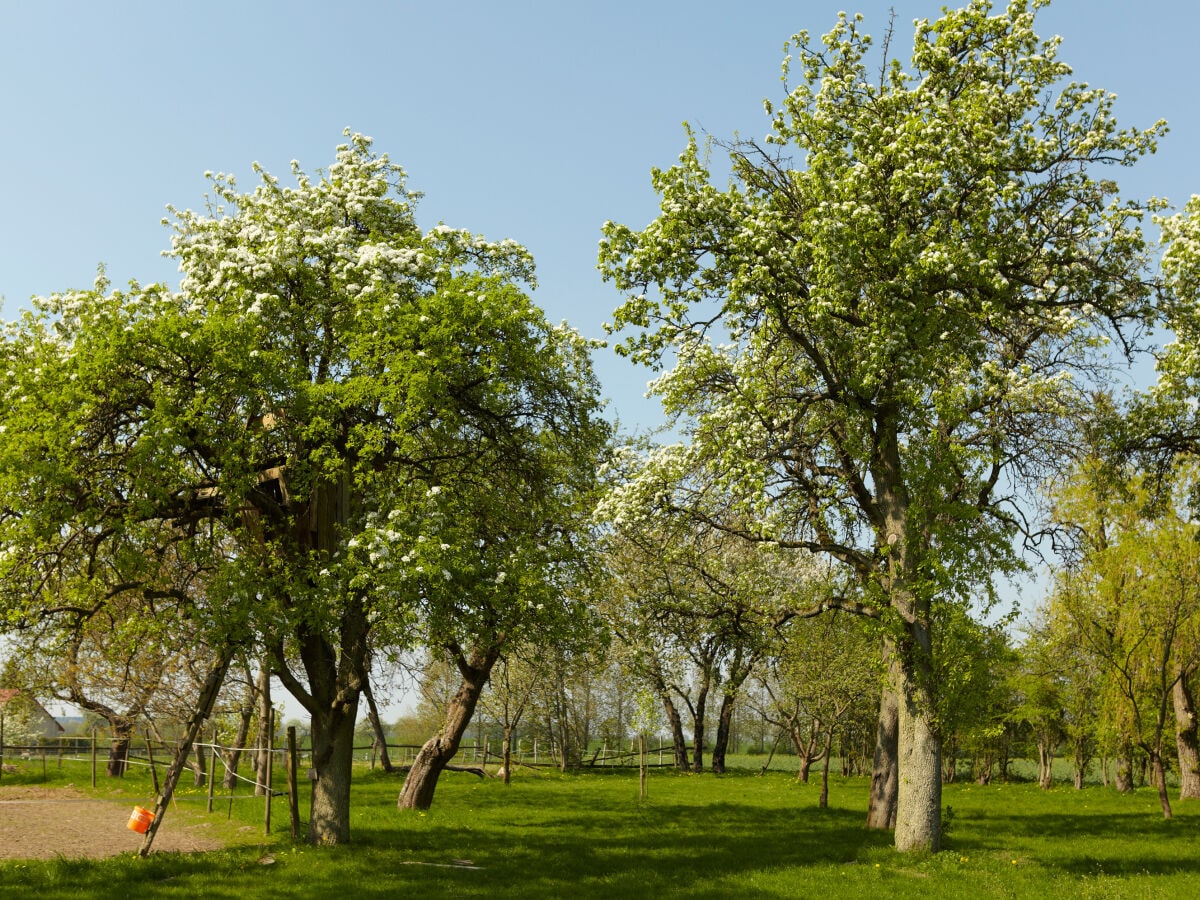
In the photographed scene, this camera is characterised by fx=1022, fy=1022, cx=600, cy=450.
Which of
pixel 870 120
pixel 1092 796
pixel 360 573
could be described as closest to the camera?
pixel 360 573

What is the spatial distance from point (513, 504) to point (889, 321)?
9553 millimetres

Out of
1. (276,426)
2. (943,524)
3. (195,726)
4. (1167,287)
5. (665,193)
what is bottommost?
(195,726)

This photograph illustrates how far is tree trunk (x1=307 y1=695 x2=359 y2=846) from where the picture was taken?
21.4 metres

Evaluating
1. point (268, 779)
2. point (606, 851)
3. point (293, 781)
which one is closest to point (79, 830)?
point (268, 779)

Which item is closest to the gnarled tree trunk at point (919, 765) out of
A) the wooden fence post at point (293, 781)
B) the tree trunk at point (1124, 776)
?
the wooden fence post at point (293, 781)

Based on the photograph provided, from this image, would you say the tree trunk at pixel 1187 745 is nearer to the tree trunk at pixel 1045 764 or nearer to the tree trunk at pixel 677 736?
the tree trunk at pixel 1045 764

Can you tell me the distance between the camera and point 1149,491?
30922 mm

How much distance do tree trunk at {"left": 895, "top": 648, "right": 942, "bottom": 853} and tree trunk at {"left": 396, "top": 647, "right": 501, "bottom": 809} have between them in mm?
10734

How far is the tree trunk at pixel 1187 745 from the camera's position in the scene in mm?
38750

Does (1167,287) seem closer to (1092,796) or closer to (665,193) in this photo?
(665,193)

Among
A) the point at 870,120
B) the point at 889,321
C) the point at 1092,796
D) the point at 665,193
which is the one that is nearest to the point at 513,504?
the point at 665,193

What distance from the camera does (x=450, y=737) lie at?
28703 mm

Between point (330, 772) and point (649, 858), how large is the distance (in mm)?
Result: 6987

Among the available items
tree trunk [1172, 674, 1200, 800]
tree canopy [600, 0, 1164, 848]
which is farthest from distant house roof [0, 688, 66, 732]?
tree trunk [1172, 674, 1200, 800]
